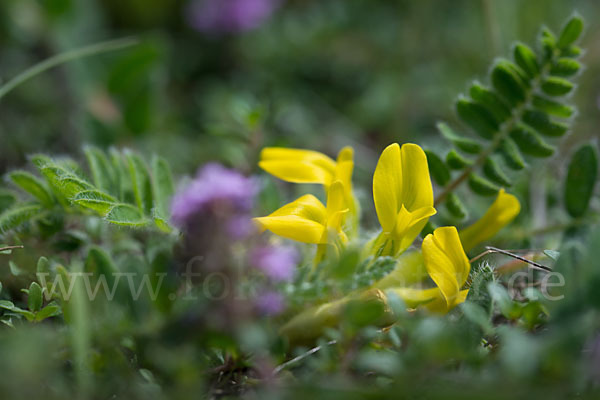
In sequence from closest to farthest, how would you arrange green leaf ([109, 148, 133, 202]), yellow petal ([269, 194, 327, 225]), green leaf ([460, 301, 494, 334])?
green leaf ([460, 301, 494, 334]) < yellow petal ([269, 194, 327, 225]) < green leaf ([109, 148, 133, 202])

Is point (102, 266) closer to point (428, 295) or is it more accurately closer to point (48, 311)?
point (48, 311)

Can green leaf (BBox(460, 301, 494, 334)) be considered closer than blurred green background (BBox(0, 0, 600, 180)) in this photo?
Yes

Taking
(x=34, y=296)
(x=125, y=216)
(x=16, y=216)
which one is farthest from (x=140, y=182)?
(x=34, y=296)

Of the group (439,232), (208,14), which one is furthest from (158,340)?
(208,14)

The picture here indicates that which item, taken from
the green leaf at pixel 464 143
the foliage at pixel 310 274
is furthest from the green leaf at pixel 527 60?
the green leaf at pixel 464 143

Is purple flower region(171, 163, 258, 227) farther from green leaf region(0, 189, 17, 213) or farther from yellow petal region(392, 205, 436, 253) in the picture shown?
green leaf region(0, 189, 17, 213)

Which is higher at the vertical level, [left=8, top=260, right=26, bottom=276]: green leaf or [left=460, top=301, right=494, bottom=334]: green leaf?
[left=460, top=301, right=494, bottom=334]: green leaf

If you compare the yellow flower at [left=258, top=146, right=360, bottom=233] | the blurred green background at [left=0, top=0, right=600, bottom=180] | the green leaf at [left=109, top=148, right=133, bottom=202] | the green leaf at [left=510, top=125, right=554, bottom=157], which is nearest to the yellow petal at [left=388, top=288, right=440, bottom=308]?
the yellow flower at [left=258, top=146, right=360, bottom=233]
